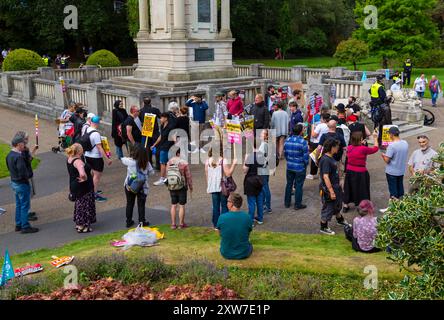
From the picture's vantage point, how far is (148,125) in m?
14.1

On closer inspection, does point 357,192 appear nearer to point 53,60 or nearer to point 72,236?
point 72,236

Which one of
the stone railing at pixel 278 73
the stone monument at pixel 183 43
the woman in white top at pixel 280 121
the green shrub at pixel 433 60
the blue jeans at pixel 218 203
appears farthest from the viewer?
the green shrub at pixel 433 60

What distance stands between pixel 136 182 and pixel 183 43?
13932 millimetres

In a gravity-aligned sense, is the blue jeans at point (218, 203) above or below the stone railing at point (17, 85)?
below

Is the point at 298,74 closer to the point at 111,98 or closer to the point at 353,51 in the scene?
the point at 353,51

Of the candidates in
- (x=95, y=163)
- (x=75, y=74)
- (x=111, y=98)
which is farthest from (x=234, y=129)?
(x=75, y=74)

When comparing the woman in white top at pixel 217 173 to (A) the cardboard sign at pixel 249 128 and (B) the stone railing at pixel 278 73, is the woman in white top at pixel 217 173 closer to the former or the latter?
(A) the cardboard sign at pixel 249 128

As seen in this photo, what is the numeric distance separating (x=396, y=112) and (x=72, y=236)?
598 inches

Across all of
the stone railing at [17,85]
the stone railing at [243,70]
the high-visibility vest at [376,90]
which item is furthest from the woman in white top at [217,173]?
the stone railing at [243,70]

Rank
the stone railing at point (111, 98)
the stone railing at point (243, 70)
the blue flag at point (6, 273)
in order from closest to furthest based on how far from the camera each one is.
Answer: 1. the blue flag at point (6, 273)
2. the stone railing at point (111, 98)
3. the stone railing at point (243, 70)

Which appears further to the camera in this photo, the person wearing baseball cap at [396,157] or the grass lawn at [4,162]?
the grass lawn at [4,162]

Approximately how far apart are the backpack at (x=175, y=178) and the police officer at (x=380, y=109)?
880 centimetres

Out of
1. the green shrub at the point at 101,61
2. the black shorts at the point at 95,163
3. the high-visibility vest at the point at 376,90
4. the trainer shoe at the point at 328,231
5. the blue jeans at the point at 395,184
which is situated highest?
the green shrub at the point at 101,61

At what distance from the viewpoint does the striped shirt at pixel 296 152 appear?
11.0 metres
